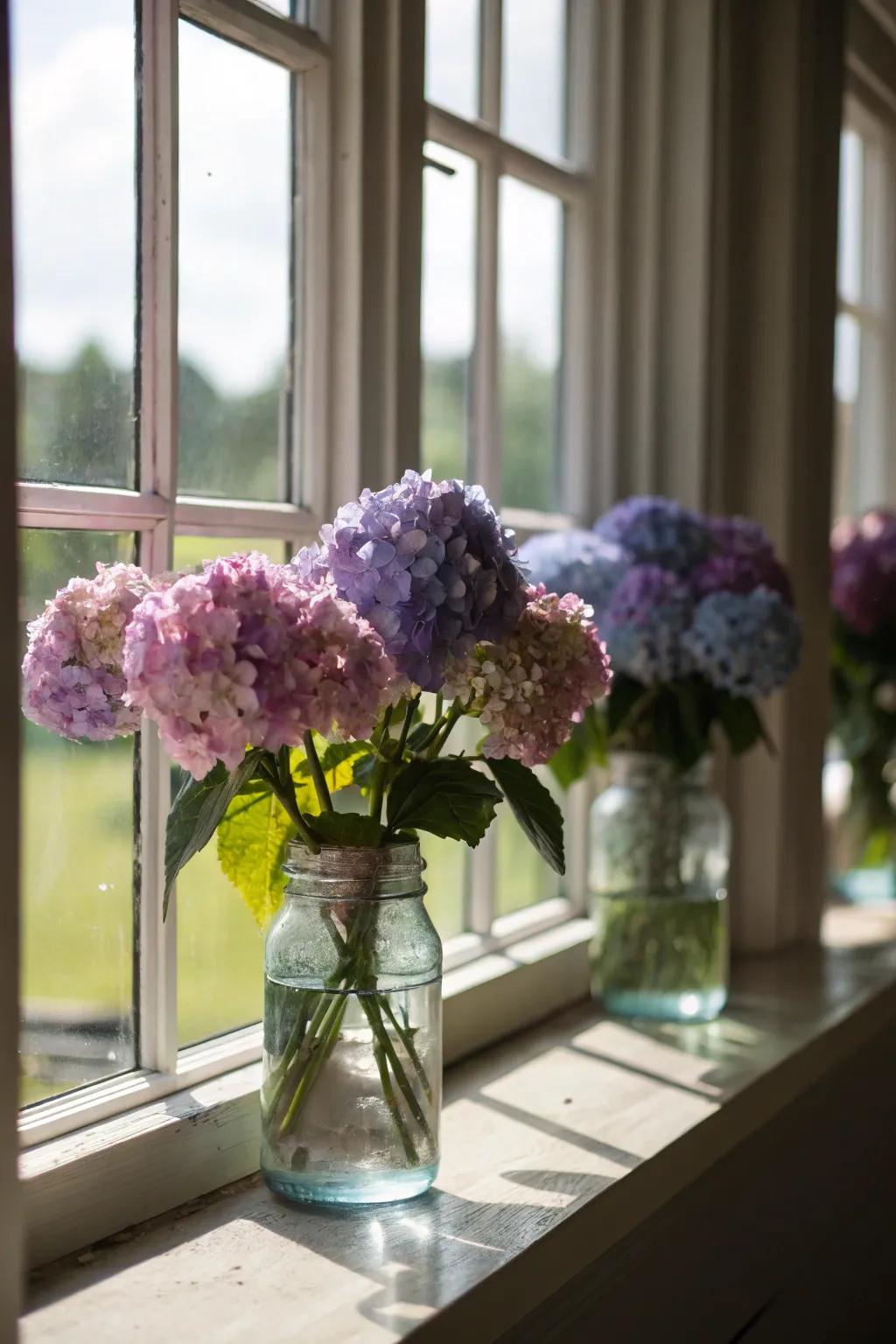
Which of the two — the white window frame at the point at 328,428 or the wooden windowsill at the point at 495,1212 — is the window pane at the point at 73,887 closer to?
the white window frame at the point at 328,428

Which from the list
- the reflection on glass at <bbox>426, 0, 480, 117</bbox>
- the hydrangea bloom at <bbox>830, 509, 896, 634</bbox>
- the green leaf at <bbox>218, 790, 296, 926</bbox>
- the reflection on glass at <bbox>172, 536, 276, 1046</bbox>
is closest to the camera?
the green leaf at <bbox>218, 790, 296, 926</bbox>

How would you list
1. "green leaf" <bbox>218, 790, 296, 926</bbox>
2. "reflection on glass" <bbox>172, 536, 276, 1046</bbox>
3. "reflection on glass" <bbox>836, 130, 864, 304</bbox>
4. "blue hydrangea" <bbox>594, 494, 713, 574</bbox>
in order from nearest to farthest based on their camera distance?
"green leaf" <bbox>218, 790, 296, 926</bbox> < "reflection on glass" <bbox>172, 536, 276, 1046</bbox> < "blue hydrangea" <bbox>594, 494, 713, 574</bbox> < "reflection on glass" <bbox>836, 130, 864, 304</bbox>

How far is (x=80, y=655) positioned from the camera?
0.96m

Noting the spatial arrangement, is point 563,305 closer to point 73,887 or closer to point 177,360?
point 177,360

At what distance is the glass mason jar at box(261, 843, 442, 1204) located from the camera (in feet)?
3.44

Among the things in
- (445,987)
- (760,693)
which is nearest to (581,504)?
(760,693)

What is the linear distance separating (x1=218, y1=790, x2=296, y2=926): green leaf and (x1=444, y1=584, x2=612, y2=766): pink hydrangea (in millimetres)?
177

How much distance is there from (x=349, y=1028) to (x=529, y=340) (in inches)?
37.8

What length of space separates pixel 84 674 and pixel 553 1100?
2.23 feet

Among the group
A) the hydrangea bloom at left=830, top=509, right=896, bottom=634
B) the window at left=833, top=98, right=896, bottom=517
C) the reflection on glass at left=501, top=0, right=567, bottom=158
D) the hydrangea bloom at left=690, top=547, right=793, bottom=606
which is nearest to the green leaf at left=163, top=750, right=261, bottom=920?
the hydrangea bloom at left=690, top=547, right=793, bottom=606

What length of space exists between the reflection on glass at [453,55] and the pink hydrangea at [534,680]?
0.71m

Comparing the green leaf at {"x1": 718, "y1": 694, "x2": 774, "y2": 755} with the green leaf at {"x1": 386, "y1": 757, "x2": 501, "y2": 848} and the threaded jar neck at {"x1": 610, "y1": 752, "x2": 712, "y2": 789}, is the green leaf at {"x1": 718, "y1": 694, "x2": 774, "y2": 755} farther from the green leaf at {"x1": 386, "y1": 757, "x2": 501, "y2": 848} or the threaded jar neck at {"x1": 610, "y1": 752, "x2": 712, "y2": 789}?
the green leaf at {"x1": 386, "y1": 757, "x2": 501, "y2": 848}

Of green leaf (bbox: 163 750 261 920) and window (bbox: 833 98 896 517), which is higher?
window (bbox: 833 98 896 517)

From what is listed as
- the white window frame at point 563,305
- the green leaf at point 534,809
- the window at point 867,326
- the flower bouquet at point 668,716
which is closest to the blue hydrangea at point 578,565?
the flower bouquet at point 668,716
